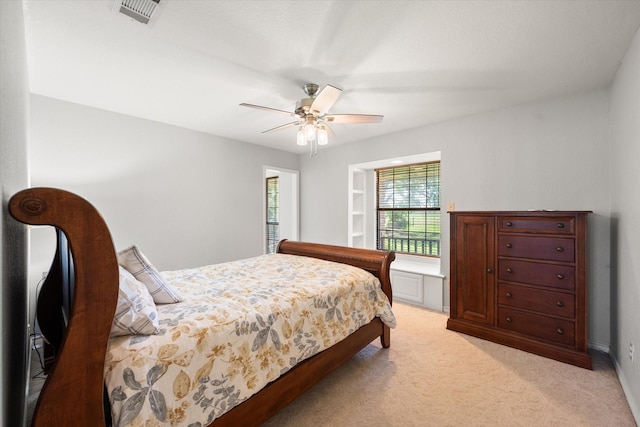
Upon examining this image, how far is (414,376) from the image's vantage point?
2.16 metres

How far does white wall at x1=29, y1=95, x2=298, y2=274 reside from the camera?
2.77 m

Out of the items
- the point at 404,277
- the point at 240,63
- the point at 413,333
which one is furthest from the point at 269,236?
the point at 240,63

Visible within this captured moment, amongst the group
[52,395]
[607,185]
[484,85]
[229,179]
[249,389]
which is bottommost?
[249,389]

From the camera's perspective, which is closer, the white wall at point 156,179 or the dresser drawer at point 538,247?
the dresser drawer at point 538,247

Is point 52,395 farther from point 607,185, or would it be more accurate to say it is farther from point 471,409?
point 607,185

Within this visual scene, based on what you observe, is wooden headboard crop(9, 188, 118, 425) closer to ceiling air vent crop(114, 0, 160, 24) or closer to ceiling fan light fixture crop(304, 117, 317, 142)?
ceiling air vent crop(114, 0, 160, 24)

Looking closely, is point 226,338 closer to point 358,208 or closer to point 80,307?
point 80,307

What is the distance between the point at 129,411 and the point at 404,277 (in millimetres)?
3376

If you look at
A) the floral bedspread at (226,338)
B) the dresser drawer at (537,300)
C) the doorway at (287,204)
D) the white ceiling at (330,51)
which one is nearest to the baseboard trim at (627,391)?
the dresser drawer at (537,300)

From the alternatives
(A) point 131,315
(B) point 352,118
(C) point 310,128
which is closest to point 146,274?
(A) point 131,315

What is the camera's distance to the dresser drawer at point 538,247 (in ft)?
7.69

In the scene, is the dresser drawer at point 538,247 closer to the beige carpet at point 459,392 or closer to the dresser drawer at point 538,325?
the dresser drawer at point 538,325

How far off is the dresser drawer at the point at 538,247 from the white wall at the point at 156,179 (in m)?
3.38

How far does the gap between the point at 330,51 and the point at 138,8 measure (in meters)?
1.16
